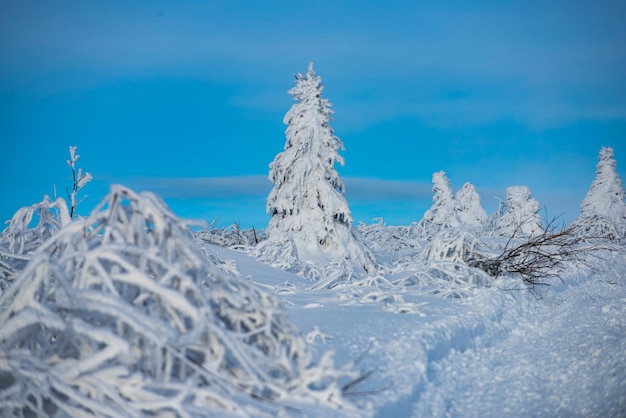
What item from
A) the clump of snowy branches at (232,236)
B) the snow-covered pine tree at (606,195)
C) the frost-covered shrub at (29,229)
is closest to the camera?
the frost-covered shrub at (29,229)

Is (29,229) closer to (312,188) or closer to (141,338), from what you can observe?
(141,338)

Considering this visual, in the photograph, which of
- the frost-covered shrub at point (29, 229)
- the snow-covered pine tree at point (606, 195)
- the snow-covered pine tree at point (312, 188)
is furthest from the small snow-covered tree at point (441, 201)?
the frost-covered shrub at point (29, 229)

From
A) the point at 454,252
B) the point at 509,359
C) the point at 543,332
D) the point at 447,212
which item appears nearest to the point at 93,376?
the point at 509,359

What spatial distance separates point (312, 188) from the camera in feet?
44.1

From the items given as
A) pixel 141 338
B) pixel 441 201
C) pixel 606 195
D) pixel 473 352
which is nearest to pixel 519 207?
pixel 441 201

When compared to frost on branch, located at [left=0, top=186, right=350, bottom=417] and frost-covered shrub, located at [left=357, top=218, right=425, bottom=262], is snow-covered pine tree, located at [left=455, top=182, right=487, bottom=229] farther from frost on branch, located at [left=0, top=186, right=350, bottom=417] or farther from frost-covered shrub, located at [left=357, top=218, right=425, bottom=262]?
frost on branch, located at [left=0, top=186, right=350, bottom=417]

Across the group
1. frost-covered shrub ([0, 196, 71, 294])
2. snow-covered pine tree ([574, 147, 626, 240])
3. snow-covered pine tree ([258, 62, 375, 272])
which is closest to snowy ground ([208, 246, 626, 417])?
frost-covered shrub ([0, 196, 71, 294])

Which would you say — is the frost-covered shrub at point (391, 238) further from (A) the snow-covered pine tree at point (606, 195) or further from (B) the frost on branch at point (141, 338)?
(B) the frost on branch at point (141, 338)

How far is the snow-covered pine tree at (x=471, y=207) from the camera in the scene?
31.3m

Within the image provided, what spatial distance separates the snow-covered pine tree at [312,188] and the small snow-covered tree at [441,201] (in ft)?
33.9

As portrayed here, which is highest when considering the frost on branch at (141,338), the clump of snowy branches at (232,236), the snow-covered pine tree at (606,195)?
the snow-covered pine tree at (606,195)

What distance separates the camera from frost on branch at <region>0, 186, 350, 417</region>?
226 cm

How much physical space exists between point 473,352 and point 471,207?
2838 centimetres

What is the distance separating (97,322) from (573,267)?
11.0 meters
